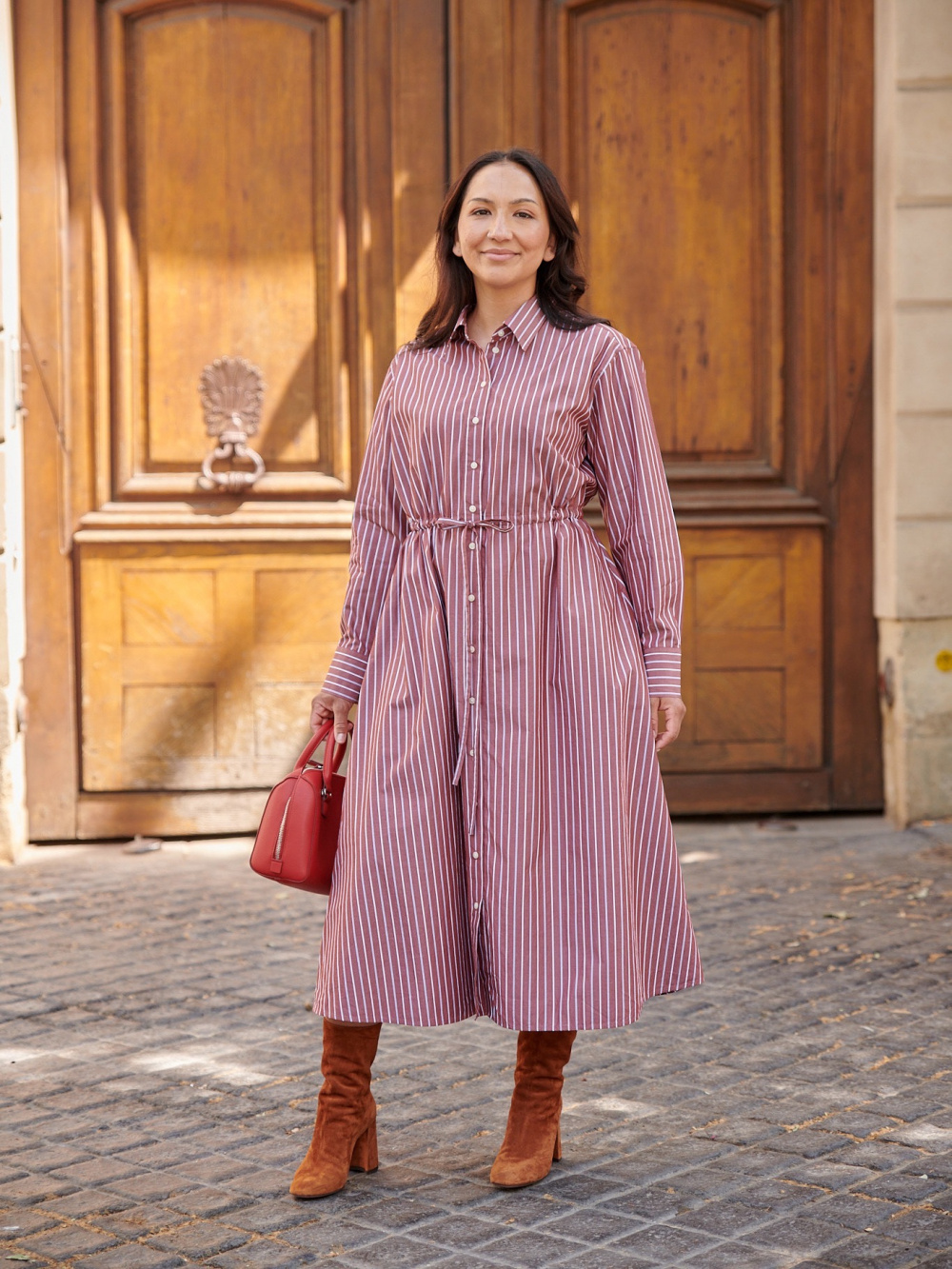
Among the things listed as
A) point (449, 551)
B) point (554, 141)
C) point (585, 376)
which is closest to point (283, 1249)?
point (449, 551)

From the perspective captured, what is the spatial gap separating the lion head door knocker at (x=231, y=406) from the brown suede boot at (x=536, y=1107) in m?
3.72

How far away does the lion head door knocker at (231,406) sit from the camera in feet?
21.2

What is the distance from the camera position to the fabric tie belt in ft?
9.95

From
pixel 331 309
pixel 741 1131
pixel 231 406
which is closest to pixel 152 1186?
pixel 741 1131

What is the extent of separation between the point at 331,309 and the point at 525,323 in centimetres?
349

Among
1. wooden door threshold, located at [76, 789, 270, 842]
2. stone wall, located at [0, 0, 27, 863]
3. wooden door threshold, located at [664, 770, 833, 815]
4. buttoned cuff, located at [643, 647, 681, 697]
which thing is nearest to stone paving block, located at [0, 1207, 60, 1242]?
buttoned cuff, located at [643, 647, 681, 697]

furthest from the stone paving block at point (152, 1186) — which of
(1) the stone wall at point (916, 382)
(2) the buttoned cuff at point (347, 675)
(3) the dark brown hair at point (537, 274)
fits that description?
(1) the stone wall at point (916, 382)

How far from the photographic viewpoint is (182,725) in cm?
646

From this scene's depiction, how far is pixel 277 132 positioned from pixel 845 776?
11.2 ft

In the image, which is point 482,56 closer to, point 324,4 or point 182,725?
point 324,4

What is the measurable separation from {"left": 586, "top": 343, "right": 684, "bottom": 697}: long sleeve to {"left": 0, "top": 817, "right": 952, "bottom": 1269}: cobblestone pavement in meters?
0.95

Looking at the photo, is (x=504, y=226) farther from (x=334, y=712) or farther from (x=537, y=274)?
(x=334, y=712)

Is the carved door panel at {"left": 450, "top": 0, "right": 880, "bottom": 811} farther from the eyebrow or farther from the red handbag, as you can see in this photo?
the red handbag

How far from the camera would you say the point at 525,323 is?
10.4 feet
